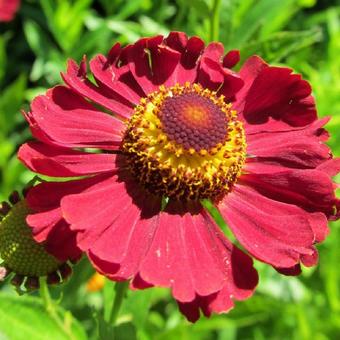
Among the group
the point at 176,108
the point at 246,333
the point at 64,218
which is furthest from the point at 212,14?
the point at 246,333

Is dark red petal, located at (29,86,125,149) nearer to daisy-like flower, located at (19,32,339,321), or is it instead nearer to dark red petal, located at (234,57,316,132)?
daisy-like flower, located at (19,32,339,321)

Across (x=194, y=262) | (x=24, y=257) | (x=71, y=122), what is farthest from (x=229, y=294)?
(x=71, y=122)

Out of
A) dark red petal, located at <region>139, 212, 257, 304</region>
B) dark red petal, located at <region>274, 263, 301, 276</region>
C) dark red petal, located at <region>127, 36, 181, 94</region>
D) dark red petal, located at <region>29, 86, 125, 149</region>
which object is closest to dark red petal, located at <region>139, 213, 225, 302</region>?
dark red petal, located at <region>139, 212, 257, 304</region>

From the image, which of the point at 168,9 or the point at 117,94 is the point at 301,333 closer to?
the point at 117,94

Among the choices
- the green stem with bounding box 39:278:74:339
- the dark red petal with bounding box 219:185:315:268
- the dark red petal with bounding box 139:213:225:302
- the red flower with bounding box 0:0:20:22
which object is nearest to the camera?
the dark red petal with bounding box 139:213:225:302

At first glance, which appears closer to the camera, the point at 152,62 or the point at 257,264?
the point at 152,62

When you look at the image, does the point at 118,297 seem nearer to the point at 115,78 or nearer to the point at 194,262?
the point at 194,262

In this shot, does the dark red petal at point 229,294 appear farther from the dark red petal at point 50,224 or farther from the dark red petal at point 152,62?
the dark red petal at point 152,62
